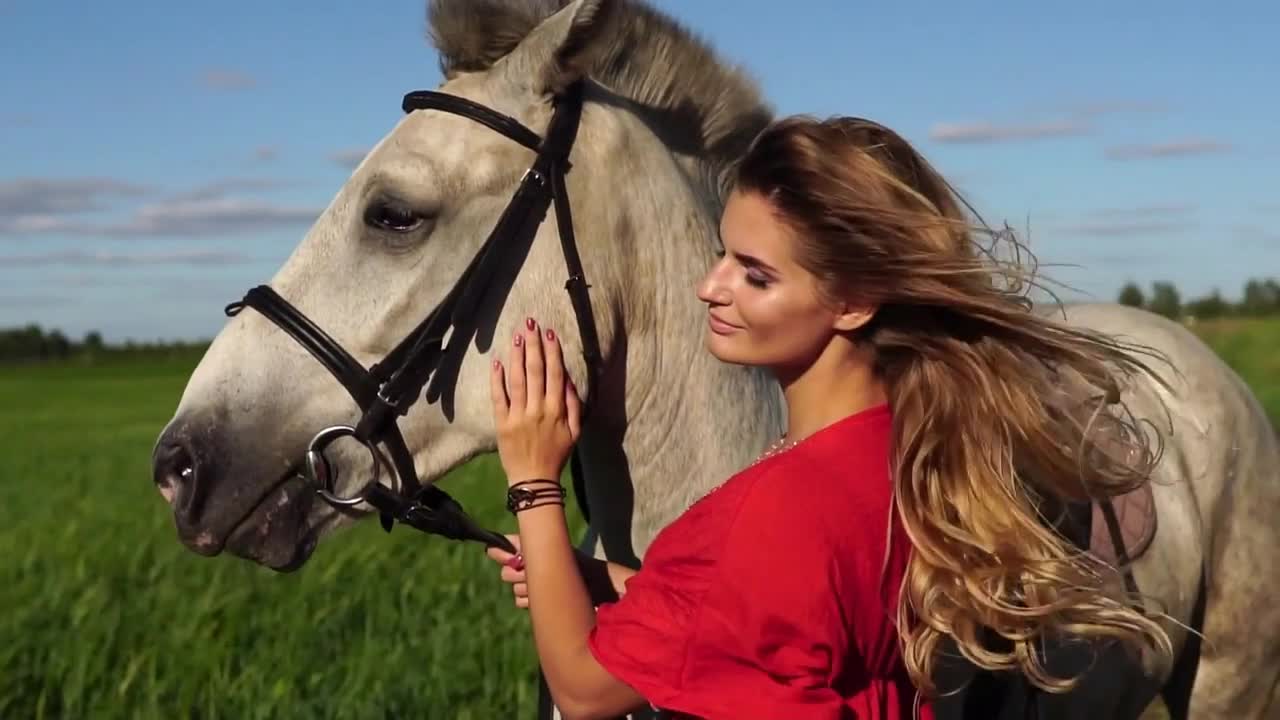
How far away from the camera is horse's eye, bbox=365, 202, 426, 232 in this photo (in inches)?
99.3

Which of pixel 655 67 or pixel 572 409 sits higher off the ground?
pixel 655 67

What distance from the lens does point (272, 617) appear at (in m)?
6.32

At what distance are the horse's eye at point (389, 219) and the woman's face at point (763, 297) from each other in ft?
1.97

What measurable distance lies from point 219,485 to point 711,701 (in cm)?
105

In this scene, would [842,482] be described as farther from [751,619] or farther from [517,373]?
[517,373]

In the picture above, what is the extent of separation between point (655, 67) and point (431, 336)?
75cm

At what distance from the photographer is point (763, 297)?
Answer: 221 centimetres

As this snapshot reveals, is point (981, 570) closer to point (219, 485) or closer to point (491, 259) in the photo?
point (491, 259)

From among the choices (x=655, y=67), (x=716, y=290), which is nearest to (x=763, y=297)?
(x=716, y=290)

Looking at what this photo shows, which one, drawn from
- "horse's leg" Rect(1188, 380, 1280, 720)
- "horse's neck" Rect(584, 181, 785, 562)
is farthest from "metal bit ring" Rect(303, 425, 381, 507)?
"horse's leg" Rect(1188, 380, 1280, 720)

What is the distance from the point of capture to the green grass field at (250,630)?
531 cm

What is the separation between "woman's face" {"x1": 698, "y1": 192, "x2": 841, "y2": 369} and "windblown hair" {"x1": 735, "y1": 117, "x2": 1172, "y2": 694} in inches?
1.1

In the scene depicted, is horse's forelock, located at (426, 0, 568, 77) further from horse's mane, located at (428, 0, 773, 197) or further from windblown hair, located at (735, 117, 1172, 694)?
windblown hair, located at (735, 117, 1172, 694)

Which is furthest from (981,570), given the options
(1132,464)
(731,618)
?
(1132,464)
